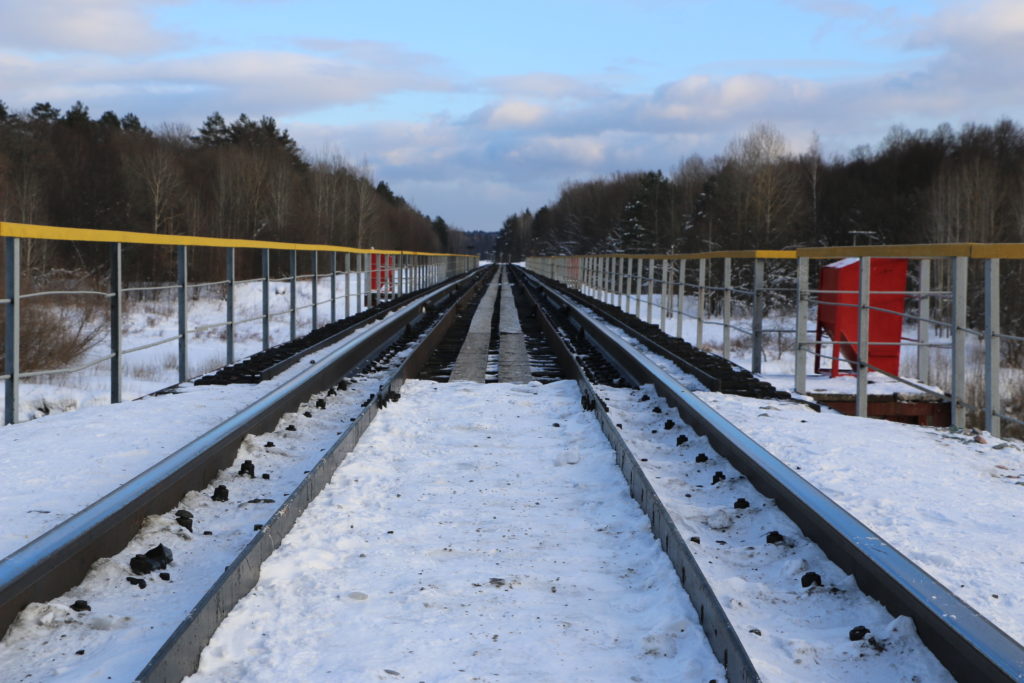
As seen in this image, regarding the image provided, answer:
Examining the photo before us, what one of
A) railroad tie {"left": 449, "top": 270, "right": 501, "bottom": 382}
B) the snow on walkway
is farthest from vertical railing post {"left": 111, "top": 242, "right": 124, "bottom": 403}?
railroad tie {"left": 449, "top": 270, "right": 501, "bottom": 382}

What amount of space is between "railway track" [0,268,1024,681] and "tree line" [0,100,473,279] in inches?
1478

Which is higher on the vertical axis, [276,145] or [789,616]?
[276,145]

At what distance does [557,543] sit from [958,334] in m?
3.63

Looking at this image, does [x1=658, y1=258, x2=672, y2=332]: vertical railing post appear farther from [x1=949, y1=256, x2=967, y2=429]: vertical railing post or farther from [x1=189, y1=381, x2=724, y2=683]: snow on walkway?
[x1=189, y1=381, x2=724, y2=683]: snow on walkway

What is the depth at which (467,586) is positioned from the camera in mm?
3338

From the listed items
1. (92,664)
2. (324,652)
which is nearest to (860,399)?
(324,652)

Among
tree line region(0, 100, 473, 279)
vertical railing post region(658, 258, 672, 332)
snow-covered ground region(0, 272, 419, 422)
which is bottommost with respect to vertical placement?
snow-covered ground region(0, 272, 419, 422)

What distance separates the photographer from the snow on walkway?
2.73 meters

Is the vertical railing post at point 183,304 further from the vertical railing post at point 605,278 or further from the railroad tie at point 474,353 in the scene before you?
the vertical railing post at point 605,278

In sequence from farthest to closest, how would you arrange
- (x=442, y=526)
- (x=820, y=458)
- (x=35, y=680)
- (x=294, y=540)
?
(x=820, y=458) < (x=442, y=526) < (x=294, y=540) < (x=35, y=680)

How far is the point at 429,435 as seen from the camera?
20.2 ft

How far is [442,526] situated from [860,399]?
4.97 metres

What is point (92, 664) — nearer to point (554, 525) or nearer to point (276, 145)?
point (554, 525)

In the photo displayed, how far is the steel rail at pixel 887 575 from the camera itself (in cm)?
250
